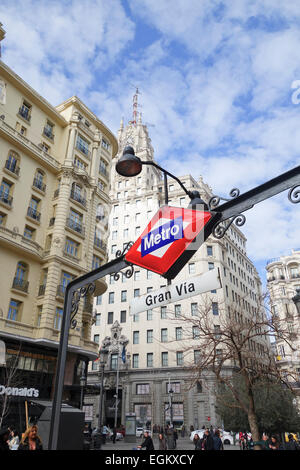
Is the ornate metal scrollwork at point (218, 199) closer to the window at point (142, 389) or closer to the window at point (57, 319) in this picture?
the window at point (57, 319)

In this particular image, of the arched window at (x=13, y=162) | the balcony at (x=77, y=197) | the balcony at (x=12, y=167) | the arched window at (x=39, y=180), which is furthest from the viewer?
the balcony at (x=77, y=197)

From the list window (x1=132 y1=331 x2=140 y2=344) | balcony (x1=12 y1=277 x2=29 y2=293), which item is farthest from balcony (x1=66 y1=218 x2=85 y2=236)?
window (x1=132 y1=331 x2=140 y2=344)

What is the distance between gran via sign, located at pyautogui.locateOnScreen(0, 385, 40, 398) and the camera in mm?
20578

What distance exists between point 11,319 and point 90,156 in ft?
54.1

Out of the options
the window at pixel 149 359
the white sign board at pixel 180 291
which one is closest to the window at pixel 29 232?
the white sign board at pixel 180 291

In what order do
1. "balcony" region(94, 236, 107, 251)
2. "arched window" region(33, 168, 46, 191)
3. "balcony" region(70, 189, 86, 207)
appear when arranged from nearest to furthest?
"arched window" region(33, 168, 46, 191)
"balcony" region(70, 189, 86, 207)
"balcony" region(94, 236, 107, 251)

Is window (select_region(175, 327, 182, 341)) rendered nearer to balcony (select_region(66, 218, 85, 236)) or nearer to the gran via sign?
balcony (select_region(66, 218, 85, 236))

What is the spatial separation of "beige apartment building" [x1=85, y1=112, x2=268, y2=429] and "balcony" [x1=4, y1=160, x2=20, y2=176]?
2196 cm

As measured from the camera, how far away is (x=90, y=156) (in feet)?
105

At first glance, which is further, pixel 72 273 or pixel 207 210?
pixel 72 273

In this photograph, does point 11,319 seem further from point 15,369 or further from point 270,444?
point 270,444

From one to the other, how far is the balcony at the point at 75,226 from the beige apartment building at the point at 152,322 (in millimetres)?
15412

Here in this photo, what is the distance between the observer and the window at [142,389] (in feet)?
149
